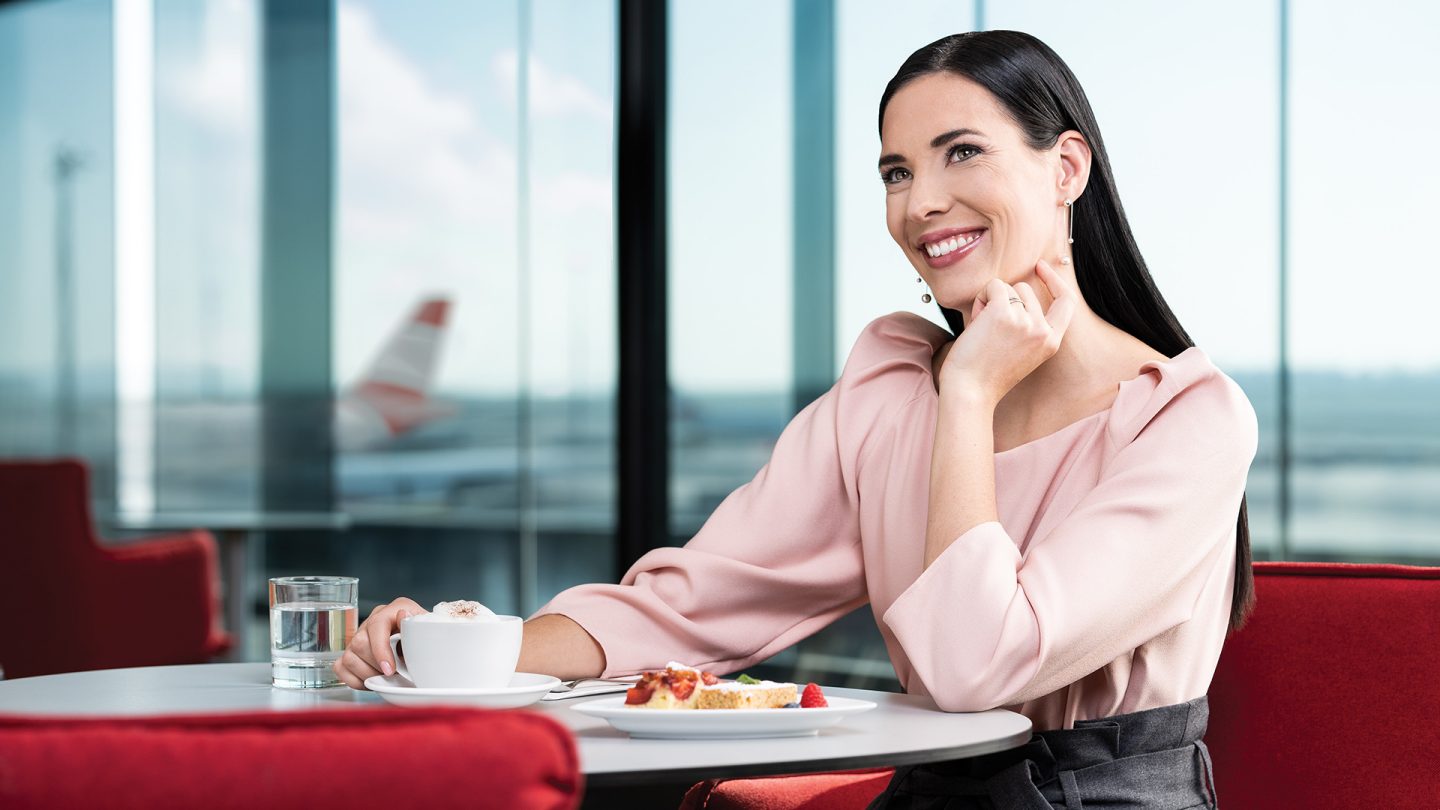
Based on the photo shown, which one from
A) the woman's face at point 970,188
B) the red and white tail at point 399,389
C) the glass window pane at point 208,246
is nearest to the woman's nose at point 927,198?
the woman's face at point 970,188

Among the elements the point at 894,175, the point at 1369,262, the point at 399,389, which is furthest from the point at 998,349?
the point at 399,389

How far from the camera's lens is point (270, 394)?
5.36 meters

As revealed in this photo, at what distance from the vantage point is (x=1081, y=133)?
1.68m

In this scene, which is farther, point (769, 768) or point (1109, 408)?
point (1109, 408)

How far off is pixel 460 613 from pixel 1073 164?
0.90 m

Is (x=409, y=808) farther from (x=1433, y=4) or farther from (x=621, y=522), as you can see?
(x=621, y=522)

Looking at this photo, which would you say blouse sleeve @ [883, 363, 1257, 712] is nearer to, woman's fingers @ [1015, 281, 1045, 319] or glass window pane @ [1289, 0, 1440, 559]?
woman's fingers @ [1015, 281, 1045, 319]

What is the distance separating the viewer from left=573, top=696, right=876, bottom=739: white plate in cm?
112

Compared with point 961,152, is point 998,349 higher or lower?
lower

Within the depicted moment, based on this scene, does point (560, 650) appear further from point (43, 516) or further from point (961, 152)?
point (43, 516)

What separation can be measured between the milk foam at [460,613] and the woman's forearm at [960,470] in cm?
43

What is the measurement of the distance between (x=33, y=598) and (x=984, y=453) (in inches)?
146

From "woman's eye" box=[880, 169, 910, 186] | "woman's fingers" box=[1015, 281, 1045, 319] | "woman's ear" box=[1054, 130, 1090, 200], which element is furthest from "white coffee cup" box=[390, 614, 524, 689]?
"woman's ear" box=[1054, 130, 1090, 200]

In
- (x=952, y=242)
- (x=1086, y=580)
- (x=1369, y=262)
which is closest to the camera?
(x=1086, y=580)
